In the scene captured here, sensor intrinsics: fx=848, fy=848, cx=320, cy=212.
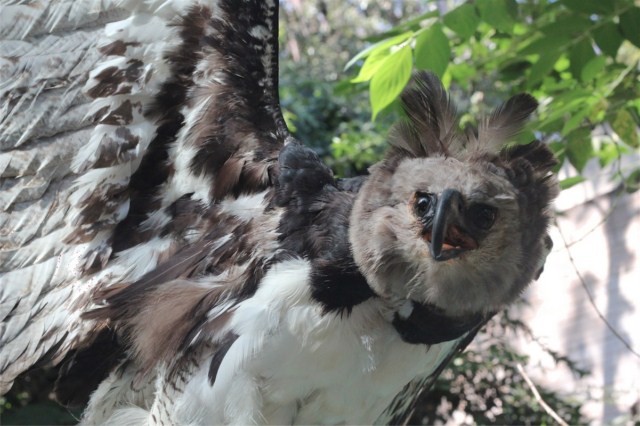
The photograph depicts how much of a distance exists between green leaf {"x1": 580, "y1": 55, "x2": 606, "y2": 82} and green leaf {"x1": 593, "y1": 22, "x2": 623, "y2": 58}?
0.11 metres

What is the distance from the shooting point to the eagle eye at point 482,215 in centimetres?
173

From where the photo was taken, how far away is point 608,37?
229 cm

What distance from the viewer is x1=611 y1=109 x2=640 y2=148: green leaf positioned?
2.54 meters

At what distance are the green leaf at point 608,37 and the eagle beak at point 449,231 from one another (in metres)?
0.87

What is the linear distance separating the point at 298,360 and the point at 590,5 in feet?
3.88

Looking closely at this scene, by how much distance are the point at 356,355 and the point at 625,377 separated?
13.4ft

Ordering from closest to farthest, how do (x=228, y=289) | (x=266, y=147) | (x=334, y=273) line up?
1. (x=334, y=273)
2. (x=228, y=289)
3. (x=266, y=147)

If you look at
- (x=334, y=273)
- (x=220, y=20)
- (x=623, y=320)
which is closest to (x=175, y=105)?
(x=220, y=20)

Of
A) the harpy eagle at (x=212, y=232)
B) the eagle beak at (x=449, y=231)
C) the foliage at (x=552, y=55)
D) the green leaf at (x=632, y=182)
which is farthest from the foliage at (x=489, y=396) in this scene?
the eagle beak at (x=449, y=231)

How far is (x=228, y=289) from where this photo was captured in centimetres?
207

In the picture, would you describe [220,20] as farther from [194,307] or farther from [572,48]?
[572,48]

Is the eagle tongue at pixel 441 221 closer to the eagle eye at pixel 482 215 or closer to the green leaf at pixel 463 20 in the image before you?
the eagle eye at pixel 482 215

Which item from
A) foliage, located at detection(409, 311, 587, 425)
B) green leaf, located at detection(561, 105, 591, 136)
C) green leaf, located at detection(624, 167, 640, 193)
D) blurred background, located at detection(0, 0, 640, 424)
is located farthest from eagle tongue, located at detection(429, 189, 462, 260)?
foliage, located at detection(409, 311, 587, 425)

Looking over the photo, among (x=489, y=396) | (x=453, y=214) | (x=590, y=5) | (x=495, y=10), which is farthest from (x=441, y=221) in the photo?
(x=489, y=396)
